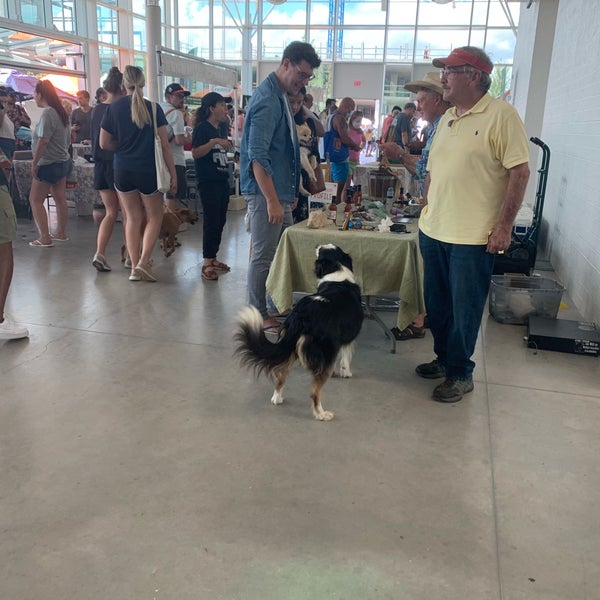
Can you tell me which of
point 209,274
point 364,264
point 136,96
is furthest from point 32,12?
point 364,264

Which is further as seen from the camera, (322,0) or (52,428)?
(322,0)

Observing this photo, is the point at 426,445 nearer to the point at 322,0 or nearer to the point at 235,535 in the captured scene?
the point at 235,535

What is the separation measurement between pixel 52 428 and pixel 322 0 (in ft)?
56.3

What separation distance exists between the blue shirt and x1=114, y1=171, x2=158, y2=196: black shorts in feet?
0.11

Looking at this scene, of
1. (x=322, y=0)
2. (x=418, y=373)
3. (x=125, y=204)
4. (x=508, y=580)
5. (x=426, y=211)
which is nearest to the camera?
(x=508, y=580)

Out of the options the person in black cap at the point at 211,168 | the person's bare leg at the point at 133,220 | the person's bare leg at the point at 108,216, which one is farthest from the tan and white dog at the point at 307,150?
the person's bare leg at the point at 108,216

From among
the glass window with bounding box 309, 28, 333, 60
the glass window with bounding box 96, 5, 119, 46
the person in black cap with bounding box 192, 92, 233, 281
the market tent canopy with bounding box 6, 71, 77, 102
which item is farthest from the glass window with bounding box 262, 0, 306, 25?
the person in black cap with bounding box 192, 92, 233, 281

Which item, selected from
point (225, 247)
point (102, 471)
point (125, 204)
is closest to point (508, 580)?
point (102, 471)

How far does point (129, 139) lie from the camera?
4203 mm

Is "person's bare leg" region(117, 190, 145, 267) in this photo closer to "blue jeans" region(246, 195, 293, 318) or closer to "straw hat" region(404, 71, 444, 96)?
"blue jeans" region(246, 195, 293, 318)

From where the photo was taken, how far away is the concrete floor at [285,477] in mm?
1622

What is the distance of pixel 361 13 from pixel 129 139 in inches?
567

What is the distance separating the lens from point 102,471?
2088 mm

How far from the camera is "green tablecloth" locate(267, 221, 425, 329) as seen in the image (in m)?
3.18
